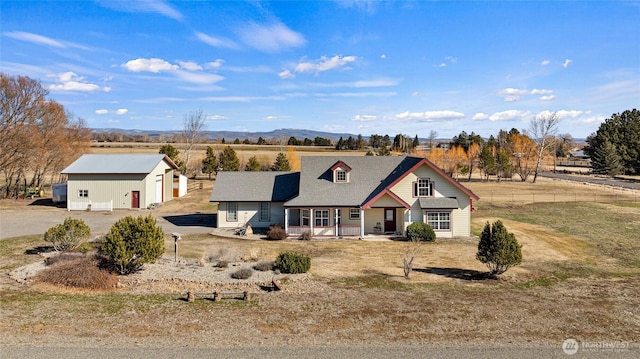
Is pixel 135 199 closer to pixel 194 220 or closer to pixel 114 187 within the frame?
pixel 114 187

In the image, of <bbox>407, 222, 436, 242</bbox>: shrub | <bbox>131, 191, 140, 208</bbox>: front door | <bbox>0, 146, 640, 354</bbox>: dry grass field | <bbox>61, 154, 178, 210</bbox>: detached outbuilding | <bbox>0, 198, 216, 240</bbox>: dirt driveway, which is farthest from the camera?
<bbox>131, 191, 140, 208</bbox>: front door

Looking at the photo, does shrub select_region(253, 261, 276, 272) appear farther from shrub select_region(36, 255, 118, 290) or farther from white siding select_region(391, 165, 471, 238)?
white siding select_region(391, 165, 471, 238)

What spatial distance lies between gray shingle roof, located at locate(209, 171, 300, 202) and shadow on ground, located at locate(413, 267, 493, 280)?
574 inches

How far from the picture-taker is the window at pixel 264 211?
33.9m

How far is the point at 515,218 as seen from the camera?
39000mm

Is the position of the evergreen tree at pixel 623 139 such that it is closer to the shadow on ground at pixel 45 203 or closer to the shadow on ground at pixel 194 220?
the shadow on ground at pixel 194 220

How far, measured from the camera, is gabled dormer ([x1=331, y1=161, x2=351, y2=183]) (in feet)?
108

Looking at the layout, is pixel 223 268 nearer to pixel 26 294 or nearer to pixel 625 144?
pixel 26 294

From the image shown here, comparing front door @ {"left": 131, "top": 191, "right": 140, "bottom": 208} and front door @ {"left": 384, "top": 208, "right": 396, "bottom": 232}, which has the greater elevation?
front door @ {"left": 131, "top": 191, "right": 140, "bottom": 208}

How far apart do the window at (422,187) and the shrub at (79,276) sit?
69.0 ft

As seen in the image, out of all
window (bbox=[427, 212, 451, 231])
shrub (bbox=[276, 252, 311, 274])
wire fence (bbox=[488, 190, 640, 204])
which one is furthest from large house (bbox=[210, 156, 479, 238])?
Result: wire fence (bbox=[488, 190, 640, 204])

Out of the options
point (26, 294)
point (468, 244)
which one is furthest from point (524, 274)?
point (26, 294)

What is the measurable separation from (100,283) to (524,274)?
1969 cm

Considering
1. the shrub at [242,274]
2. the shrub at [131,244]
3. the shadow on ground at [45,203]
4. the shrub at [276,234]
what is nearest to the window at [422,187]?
the shrub at [276,234]
